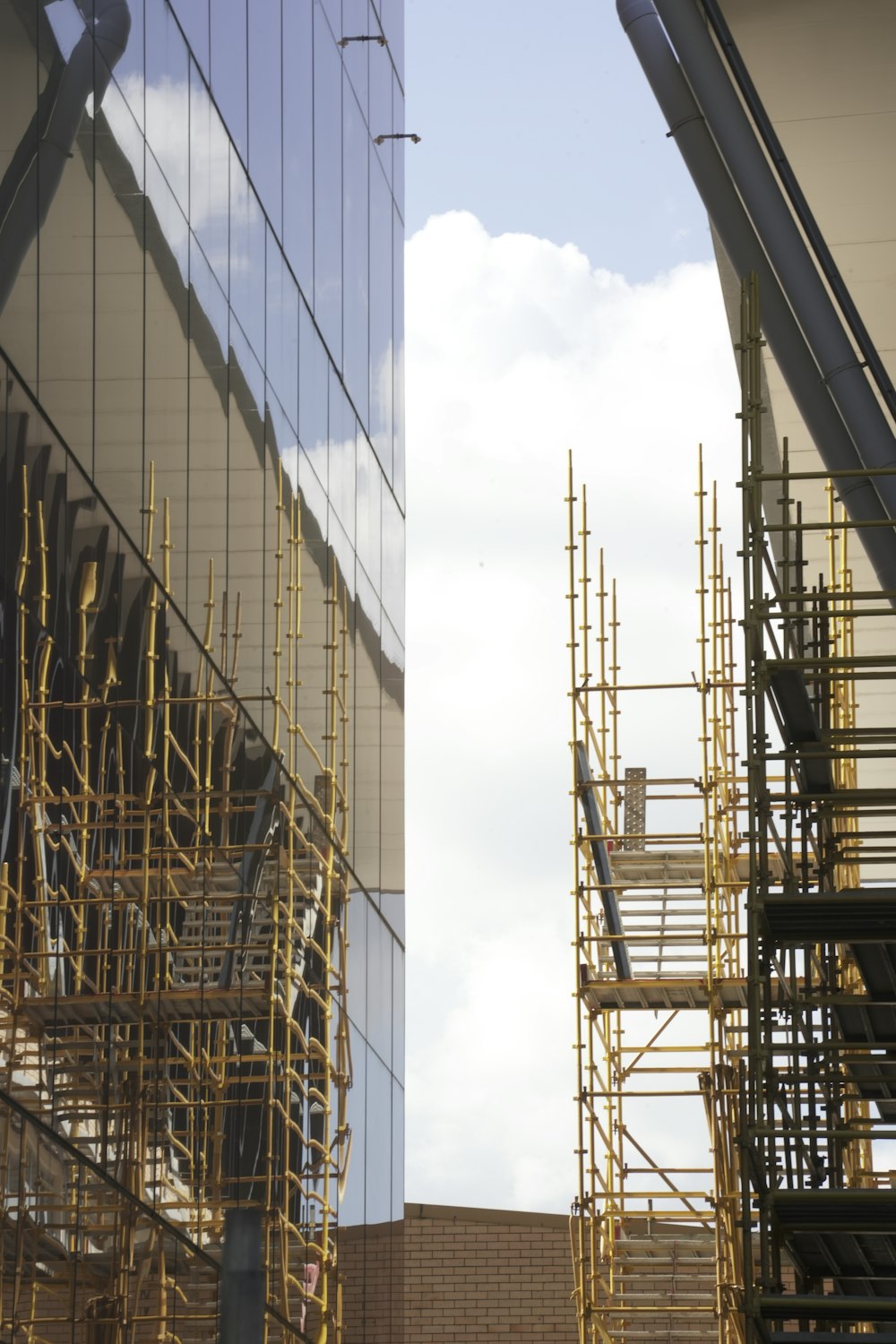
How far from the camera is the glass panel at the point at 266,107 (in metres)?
16.7

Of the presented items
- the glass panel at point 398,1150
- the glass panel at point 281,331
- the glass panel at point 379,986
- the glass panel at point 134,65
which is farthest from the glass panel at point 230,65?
the glass panel at point 398,1150

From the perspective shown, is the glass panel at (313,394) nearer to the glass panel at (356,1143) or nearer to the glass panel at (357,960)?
the glass panel at (357,960)


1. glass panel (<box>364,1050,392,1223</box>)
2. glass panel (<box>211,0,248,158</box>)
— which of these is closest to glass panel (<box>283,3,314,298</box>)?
glass panel (<box>211,0,248,158</box>)

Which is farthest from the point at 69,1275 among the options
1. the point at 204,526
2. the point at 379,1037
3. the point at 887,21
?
the point at 887,21

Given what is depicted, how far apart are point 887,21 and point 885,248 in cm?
244

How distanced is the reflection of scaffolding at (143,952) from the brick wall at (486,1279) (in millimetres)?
9621

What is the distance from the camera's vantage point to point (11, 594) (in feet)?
32.7

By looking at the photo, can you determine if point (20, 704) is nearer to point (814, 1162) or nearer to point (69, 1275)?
point (69, 1275)

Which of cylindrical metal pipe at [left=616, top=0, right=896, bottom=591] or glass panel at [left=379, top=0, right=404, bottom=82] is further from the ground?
glass panel at [left=379, top=0, right=404, bottom=82]

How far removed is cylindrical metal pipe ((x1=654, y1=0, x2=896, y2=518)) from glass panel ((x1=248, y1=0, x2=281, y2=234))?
3.66 m

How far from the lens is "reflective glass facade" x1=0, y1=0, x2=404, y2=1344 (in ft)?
33.9

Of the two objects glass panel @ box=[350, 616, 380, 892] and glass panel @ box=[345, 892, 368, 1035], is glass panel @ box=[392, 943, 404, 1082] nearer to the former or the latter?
glass panel @ box=[350, 616, 380, 892]

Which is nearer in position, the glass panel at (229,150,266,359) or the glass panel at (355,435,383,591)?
the glass panel at (229,150,266,359)

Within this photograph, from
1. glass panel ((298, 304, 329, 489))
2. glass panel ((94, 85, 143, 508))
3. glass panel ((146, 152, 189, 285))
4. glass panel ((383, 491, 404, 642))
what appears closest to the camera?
glass panel ((94, 85, 143, 508))
